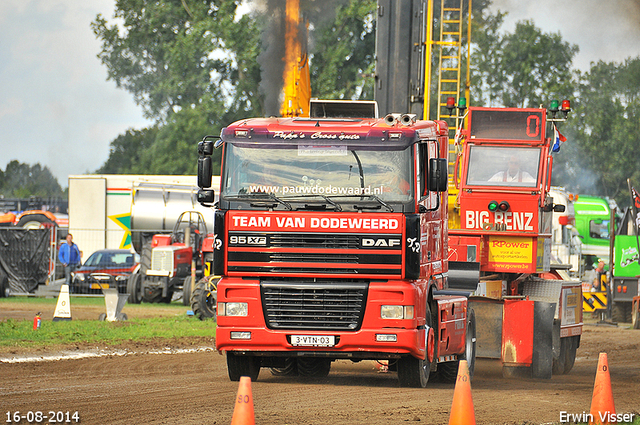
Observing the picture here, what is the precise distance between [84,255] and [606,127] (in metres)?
41.5

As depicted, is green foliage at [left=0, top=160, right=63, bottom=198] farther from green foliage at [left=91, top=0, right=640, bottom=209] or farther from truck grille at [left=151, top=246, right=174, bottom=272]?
truck grille at [left=151, top=246, right=174, bottom=272]

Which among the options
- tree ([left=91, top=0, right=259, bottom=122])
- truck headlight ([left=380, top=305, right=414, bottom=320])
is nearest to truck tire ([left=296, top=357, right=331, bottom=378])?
truck headlight ([left=380, top=305, right=414, bottom=320])

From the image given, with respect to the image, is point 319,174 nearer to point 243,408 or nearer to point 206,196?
point 206,196

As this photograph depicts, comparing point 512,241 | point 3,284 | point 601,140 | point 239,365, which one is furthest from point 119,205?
point 601,140

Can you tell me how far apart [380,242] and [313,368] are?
322 cm

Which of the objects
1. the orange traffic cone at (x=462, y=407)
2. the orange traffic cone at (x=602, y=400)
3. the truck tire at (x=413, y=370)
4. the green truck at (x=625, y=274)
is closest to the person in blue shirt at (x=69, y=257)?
the green truck at (x=625, y=274)

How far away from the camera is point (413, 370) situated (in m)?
12.4

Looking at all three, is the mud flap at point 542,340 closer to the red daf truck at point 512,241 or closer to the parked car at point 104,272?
the red daf truck at point 512,241

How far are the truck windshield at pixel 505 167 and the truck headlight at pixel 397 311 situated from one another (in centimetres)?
525

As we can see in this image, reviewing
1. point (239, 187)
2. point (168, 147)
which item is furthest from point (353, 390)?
point (168, 147)

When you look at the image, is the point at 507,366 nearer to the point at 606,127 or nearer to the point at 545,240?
the point at 545,240

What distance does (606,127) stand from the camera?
66188mm

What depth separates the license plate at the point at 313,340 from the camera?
11.7m

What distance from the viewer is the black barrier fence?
102 ft
